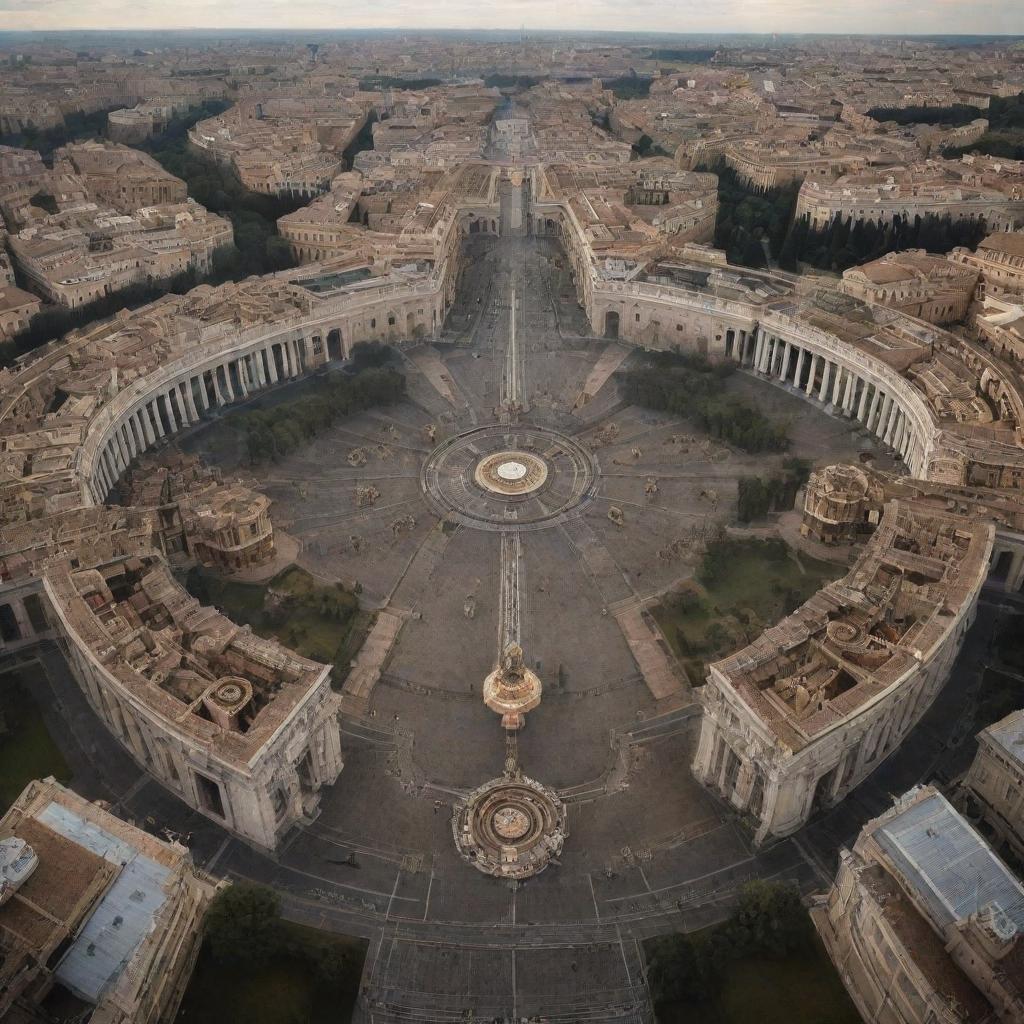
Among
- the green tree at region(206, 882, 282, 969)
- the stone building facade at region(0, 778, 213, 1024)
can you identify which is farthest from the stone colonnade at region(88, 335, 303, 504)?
the green tree at region(206, 882, 282, 969)

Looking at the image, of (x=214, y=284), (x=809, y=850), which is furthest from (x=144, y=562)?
(x=214, y=284)

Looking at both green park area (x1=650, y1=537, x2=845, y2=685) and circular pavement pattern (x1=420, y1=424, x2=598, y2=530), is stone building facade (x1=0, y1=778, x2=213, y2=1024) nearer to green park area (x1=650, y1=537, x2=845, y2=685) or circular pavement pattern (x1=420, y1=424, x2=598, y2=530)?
green park area (x1=650, y1=537, x2=845, y2=685)

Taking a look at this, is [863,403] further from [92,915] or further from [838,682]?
[92,915]

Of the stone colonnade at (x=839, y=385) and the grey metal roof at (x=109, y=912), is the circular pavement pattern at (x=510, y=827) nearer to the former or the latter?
the grey metal roof at (x=109, y=912)

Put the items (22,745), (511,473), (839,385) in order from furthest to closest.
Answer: (839,385) < (511,473) < (22,745)

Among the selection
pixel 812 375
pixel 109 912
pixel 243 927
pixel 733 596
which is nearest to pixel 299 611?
pixel 243 927

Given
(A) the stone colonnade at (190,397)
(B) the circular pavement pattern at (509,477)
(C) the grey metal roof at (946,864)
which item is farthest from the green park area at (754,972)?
(A) the stone colonnade at (190,397)
